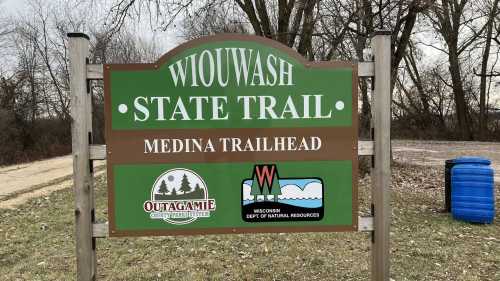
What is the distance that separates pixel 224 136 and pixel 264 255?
2276mm

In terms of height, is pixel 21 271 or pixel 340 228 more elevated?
pixel 340 228

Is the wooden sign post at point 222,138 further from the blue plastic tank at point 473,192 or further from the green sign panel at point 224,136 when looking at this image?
the blue plastic tank at point 473,192

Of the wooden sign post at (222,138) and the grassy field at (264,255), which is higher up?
the wooden sign post at (222,138)

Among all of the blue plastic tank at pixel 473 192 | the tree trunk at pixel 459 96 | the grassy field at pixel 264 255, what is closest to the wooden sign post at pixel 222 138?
the grassy field at pixel 264 255

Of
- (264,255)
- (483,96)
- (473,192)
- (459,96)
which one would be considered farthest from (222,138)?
(483,96)

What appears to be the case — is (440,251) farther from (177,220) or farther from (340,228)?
(177,220)

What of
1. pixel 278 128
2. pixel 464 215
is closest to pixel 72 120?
pixel 278 128

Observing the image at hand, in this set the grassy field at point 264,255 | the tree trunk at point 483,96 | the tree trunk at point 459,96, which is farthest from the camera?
the tree trunk at point 483,96

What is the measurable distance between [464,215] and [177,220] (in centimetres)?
481

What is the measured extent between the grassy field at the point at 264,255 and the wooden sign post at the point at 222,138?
1456 mm

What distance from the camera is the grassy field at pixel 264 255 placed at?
411cm

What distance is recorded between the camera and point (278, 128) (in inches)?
108

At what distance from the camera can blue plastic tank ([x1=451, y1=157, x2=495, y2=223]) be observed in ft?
19.5

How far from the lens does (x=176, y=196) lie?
2.78 metres
